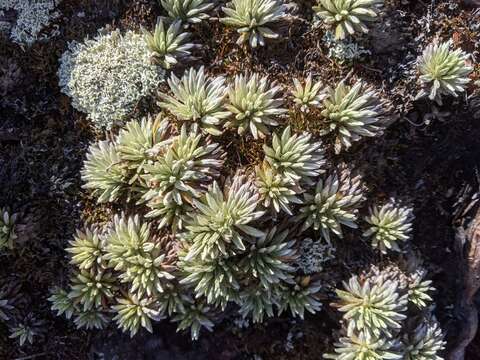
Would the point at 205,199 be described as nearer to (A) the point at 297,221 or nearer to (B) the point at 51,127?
(A) the point at 297,221

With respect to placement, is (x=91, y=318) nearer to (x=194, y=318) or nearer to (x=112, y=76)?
(x=194, y=318)

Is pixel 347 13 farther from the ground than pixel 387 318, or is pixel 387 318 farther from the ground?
pixel 347 13

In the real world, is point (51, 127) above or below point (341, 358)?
above

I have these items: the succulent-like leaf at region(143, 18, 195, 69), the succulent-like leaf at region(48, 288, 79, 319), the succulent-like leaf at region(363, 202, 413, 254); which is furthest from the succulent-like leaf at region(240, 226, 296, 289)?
the succulent-like leaf at region(143, 18, 195, 69)

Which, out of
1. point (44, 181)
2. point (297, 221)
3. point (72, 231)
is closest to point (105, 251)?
point (72, 231)

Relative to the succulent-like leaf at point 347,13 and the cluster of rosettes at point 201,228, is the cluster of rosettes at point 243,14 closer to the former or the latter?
the succulent-like leaf at point 347,13

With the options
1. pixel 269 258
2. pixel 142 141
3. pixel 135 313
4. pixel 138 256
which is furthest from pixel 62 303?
pixel 269 258

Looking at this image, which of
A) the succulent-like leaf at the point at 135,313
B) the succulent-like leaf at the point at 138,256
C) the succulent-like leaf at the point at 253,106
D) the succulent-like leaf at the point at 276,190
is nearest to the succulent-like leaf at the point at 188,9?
→ the succulent-like leaf at the point at 253,106
